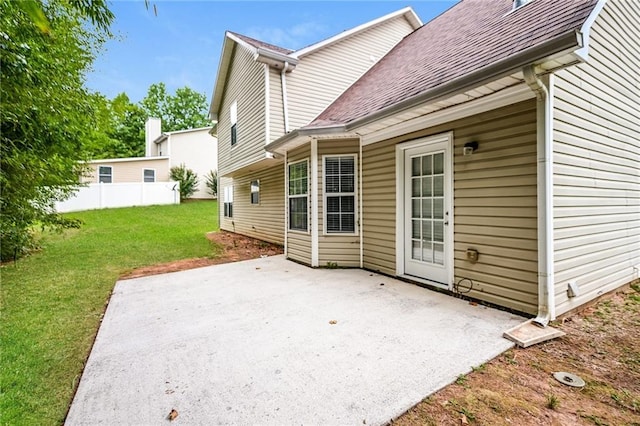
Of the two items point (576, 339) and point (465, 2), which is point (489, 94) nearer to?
point (576, 339)

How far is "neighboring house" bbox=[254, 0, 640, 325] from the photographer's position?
3.19m

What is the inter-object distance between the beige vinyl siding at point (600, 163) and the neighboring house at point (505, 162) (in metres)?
0.02

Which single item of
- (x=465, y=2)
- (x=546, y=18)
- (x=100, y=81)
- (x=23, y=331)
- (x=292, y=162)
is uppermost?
Answer: (x=465, y=2)

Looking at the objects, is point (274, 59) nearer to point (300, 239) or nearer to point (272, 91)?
point (272, 91)

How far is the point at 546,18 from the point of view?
3727 millimetres

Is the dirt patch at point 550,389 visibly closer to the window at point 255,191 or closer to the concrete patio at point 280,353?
the concrete patio at point 280,353

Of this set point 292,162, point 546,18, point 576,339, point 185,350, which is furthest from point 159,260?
point 546,18

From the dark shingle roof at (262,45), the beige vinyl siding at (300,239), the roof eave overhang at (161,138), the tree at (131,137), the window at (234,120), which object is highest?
the tree at (131,137)

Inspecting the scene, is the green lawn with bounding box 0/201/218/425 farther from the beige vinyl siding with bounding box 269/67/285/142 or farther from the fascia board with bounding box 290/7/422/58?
the fascia board with bounding box 290/7/422/58

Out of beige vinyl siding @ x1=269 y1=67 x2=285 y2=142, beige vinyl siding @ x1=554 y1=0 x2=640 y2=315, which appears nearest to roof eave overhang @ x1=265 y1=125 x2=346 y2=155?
beige vinyl siding @ x1=269 y1=67 x2=285 y2=142

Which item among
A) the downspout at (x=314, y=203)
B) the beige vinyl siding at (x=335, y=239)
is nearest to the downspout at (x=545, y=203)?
the beige vinyl siding at (x=335, y=239)

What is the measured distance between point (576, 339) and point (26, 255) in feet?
33.6

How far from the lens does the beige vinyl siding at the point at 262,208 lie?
9055mm

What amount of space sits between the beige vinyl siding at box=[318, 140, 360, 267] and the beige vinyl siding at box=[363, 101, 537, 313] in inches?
67.5
